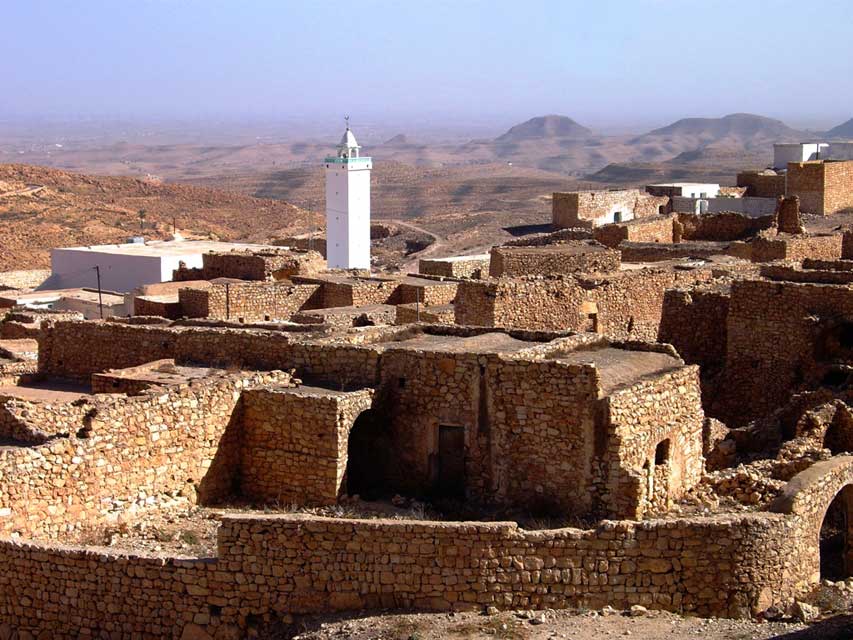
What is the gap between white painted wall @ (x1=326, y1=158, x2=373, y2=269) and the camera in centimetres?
4675

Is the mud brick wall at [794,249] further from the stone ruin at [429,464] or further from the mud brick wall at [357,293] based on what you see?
the mud brick wall at [357,293]

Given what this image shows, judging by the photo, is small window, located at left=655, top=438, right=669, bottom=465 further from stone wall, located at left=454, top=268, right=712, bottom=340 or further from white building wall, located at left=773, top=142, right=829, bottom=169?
white building wall, located at left=773, top=142, right=829, bottom=169

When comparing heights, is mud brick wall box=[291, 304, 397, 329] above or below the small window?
above

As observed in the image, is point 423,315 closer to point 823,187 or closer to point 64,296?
point 64,296

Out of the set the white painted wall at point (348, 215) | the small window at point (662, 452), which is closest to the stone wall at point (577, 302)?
the small window at point (662, 452)

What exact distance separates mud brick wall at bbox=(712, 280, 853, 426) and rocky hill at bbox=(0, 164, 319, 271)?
1539 inches

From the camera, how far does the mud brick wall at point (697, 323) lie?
17.7m

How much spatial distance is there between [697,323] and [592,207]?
18441 millimetres

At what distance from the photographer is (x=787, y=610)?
10352 millimetres

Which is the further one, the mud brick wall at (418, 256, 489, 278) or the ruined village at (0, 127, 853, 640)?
the mud brick wall at (418, 256, 489, 278)

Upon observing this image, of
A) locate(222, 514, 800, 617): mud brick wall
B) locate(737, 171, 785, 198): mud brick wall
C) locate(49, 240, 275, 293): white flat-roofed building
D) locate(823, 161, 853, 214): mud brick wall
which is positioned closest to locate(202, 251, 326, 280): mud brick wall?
locate(49, 240, 275, 293): white flat-roofed building

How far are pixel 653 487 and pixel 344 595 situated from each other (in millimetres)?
3099

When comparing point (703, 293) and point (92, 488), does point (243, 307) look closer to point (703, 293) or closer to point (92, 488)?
point (703, 293)

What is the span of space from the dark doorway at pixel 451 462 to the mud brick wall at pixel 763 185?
24.5 m
